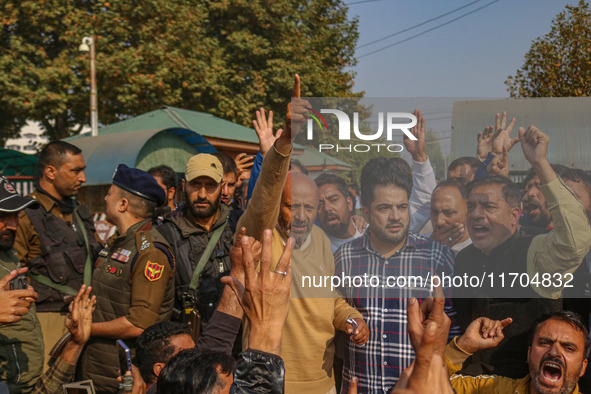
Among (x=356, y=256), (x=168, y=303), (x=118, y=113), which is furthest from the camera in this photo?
(x=118, y=113)

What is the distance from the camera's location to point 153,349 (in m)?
2.78

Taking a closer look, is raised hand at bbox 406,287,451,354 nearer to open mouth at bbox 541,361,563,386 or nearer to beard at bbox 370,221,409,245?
beard at bbox 370,221,409,245

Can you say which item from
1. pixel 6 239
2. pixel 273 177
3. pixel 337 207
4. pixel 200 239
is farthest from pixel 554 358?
pixel 6 239

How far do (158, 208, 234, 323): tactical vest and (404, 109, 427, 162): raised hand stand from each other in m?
1.48

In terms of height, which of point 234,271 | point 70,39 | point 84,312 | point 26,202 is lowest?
point 84,312

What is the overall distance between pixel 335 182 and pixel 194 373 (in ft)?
3.07

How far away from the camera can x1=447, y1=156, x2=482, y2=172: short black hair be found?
2387mm

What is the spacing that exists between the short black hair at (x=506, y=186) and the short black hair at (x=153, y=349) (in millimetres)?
1547

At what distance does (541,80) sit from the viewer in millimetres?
13164

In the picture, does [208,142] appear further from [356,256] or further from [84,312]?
[356,256]

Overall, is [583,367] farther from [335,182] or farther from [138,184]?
[138,184]

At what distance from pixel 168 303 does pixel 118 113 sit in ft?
51.7

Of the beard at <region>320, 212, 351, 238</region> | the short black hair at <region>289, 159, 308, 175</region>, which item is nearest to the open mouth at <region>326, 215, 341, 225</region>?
the beard at <region>320, 212, 351, 238</region>

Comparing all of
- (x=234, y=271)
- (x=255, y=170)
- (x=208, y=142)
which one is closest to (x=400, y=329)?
(x=234, y=271)
